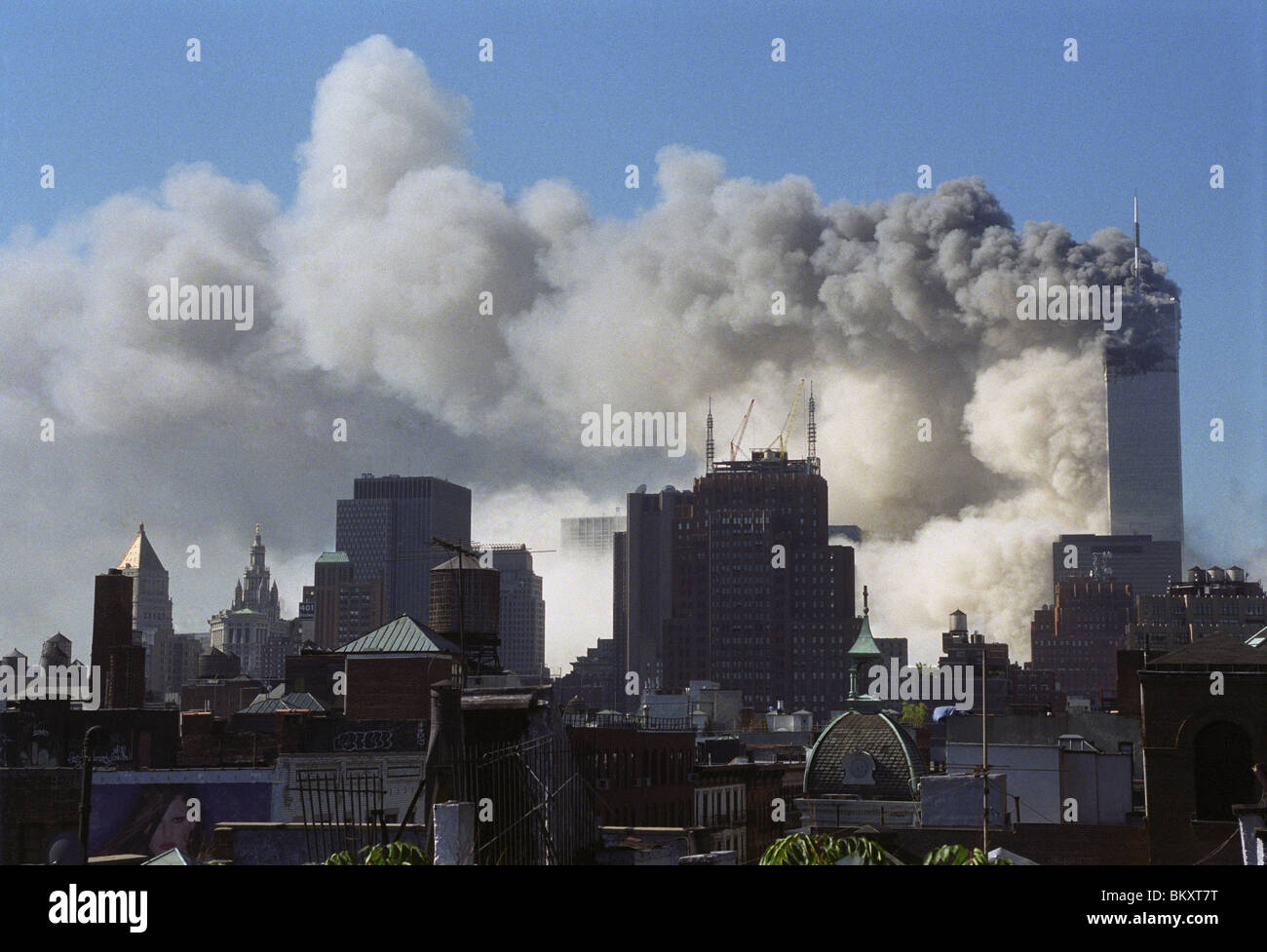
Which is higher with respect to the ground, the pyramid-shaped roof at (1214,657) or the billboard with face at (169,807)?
the pyramid-shaped roof at (1214,657)

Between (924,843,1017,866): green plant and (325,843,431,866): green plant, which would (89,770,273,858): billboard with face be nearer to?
(325,843,431,866): green plant

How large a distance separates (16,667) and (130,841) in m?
90.9

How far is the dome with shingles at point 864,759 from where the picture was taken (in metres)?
67.2

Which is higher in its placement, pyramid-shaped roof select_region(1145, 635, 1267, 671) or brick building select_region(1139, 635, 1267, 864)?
pyramid-shaped roof select_region(1145, 635, 1267, 671)

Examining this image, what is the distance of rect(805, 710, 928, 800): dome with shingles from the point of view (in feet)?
221

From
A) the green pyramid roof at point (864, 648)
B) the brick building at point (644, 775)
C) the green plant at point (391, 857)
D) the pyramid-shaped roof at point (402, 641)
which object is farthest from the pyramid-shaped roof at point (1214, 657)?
the green pyramid roof at point (864, 648)

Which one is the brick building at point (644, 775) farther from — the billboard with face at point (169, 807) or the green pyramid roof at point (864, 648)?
the green pyramid roof at point (864, 648)

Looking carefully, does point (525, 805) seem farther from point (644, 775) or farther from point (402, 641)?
point (402, 641)

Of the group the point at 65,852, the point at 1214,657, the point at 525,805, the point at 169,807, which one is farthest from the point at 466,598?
the point at 65,852

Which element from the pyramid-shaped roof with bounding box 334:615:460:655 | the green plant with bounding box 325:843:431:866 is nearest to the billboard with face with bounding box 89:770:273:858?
the pyramid-shaped roof with bounding box 334:615:460:655

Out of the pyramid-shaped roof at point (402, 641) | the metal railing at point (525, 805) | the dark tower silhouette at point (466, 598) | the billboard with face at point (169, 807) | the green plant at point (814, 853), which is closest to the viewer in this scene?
the green plant at point (814, 853)

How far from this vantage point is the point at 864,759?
68.2m
